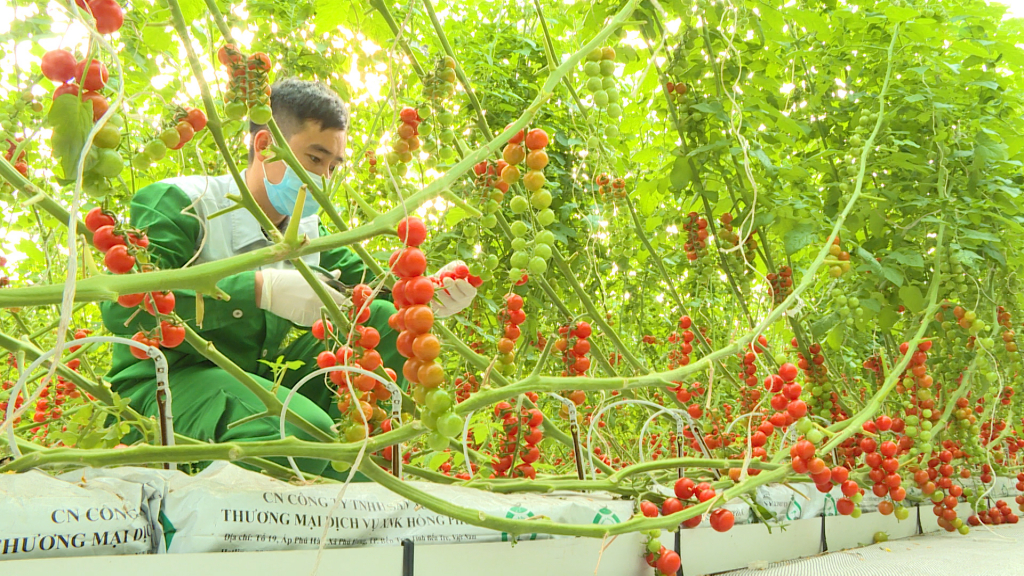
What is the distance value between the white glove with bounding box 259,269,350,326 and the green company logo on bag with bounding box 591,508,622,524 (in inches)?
22.4

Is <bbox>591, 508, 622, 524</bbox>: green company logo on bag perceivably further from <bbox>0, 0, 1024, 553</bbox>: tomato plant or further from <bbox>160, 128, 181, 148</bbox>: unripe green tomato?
<bbox>160, 128, 181, 148</bbox>: unripe green tomato

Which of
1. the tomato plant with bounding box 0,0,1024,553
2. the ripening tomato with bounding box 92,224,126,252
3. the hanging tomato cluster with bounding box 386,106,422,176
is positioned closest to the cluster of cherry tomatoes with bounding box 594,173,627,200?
the tomato plant with bounding box 0,0,1024,553

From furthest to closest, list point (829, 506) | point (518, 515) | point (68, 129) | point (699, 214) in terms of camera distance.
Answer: point (699, 214) → point (829, 506) → point (518, 515) → point (68, 129)

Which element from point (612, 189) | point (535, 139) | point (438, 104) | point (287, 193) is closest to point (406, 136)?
point (438, 104)

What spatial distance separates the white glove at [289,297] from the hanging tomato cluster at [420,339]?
65 centimetres

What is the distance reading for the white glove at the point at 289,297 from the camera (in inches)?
49.3

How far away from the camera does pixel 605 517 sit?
3.51 feet

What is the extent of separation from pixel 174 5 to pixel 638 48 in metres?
1.35

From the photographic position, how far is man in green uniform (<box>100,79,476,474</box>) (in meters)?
1.21

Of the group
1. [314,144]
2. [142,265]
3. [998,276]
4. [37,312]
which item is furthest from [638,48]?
[37,312]

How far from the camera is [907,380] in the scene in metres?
1.71

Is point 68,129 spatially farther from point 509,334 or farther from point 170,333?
point 509,334

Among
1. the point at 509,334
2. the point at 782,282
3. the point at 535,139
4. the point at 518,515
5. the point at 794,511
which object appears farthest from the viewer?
the point at 782,282

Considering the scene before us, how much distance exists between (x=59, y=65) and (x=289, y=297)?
79cm
